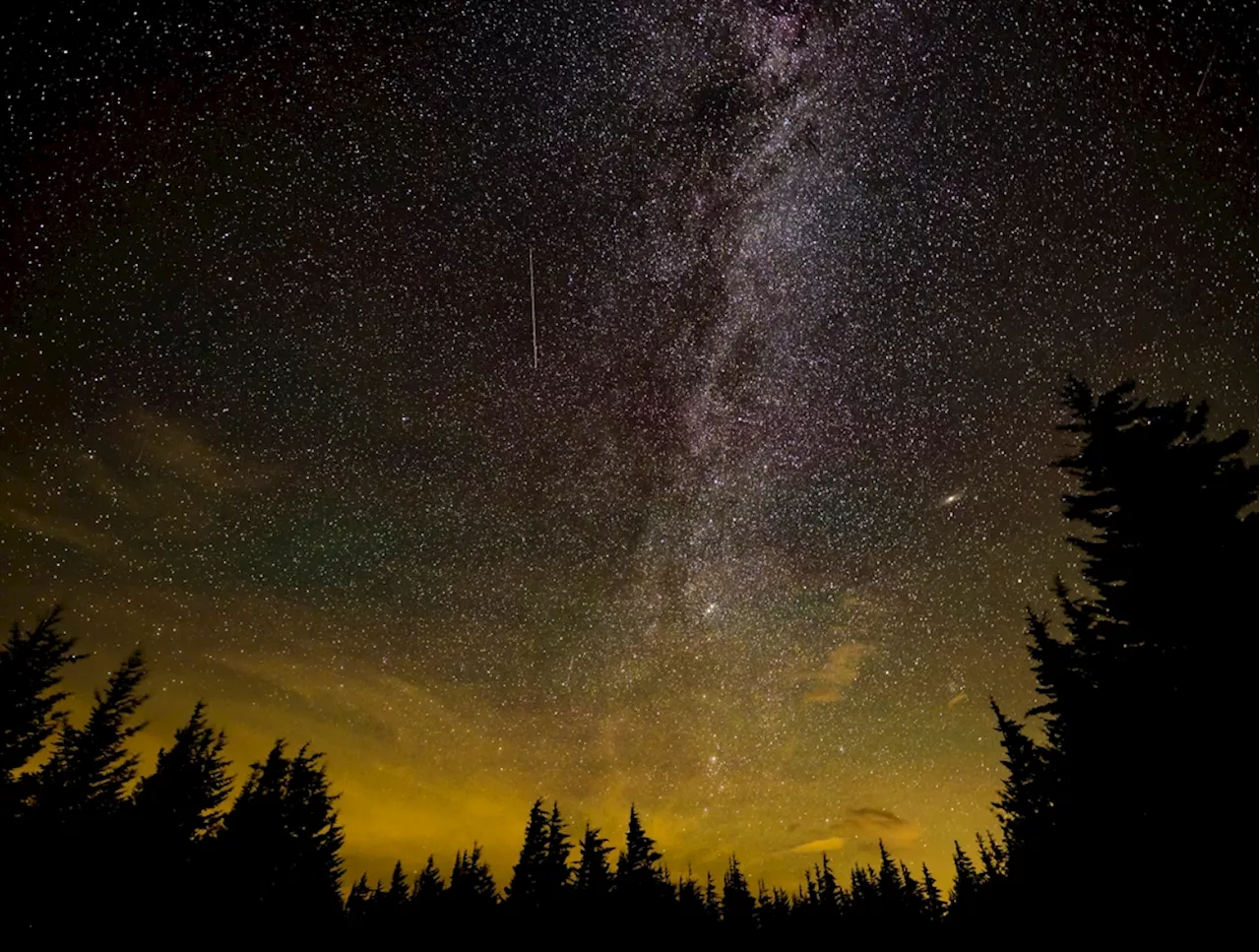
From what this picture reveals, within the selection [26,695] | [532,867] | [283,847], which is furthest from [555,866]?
[26,695]

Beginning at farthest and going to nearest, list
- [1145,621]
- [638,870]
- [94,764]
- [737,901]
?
[737,901] → [638,870] → [94,764] → [1145,621]

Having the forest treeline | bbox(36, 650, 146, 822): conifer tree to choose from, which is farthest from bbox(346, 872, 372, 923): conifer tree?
bbox(36, 650, 146, 822): conifer tree

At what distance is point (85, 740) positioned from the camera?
19672 millimetres

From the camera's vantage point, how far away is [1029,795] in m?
24.6

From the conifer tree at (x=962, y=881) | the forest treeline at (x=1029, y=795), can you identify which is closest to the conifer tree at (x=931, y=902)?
the conifer tree at (x=962, y=881)

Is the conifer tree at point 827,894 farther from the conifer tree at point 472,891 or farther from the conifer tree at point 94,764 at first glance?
the conifer tree at point 94,764

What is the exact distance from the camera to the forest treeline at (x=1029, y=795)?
27.8ft

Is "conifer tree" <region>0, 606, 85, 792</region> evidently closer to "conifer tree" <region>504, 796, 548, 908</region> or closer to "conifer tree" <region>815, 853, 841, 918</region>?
"conifer tree" <region>504, 796, 548, 908</region>

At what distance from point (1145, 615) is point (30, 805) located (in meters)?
29.4

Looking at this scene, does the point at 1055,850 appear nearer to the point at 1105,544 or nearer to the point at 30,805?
the point at 1105,544

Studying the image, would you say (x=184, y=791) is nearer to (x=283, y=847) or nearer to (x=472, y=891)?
(x=283, y=847)

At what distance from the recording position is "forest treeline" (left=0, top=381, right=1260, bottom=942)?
27.8 feet

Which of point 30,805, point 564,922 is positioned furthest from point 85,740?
point 564,922

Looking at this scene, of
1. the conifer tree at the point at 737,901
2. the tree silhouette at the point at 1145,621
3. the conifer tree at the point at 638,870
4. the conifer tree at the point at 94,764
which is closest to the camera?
the tree silhouette at the point at 1145,621
